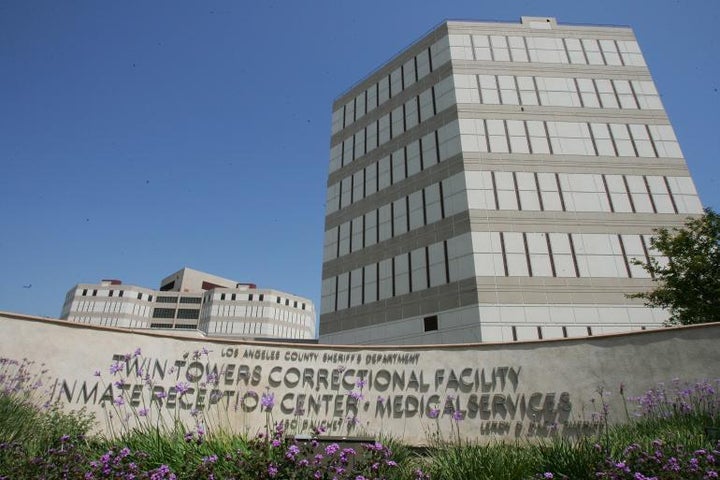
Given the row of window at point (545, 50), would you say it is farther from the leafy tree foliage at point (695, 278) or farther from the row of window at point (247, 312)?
the row of window at point (247, 312)

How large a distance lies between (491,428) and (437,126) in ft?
86.6

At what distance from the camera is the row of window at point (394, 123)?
33.5 metres

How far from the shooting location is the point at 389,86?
38.8m

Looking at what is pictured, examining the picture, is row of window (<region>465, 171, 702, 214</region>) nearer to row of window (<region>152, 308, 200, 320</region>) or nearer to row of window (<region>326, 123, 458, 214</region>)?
row of window (<region>326, 123, 458, 214</region>)

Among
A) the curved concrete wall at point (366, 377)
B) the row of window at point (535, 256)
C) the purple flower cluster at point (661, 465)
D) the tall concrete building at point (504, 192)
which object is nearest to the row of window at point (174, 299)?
the tall concrete building at point (504, 192)

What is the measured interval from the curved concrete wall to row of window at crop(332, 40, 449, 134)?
30.2 meters

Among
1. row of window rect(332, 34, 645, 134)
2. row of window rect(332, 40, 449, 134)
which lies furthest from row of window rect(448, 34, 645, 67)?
row of window rect(332, 40, 449, 134)

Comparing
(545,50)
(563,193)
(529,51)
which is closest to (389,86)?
(529,51)

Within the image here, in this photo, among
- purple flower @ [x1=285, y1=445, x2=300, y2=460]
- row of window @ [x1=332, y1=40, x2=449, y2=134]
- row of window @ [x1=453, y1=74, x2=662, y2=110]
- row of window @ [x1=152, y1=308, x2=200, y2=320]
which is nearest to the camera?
purple flower @ [x1=285, y1=445, x2=300, y2=460]

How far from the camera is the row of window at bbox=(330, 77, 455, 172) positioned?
33469mm

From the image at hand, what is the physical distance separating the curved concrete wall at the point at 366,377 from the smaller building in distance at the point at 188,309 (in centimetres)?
9753

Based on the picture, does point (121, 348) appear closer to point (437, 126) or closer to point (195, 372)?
point (195, 372)

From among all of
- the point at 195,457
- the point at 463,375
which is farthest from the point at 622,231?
the point at 195,457

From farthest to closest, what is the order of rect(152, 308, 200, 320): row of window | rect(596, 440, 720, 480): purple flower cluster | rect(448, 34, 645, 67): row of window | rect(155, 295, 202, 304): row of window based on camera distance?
1. rect(155, 295, 202, 304): row of window
2. rect(152, 308, 200, 320): row of window
3. rect(448, 34, 645, 67): row of window
4. rect(596, 440, 720, 480): purple flower cluster
